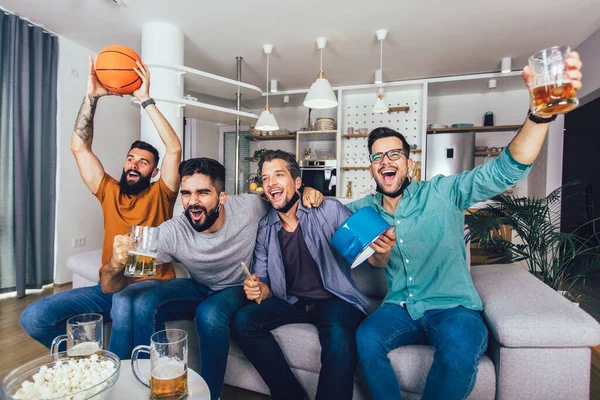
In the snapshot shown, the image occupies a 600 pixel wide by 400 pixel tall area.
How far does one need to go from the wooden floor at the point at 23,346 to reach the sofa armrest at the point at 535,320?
674 millimetres

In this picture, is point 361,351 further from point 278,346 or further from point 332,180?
point 332,180

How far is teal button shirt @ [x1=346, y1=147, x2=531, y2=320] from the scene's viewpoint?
54.7 inches

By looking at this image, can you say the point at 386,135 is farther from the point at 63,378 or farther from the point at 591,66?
the point at 591,66

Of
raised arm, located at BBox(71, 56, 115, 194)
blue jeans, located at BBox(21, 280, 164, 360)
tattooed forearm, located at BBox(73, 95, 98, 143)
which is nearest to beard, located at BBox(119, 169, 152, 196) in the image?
raised arm, located at BBox(71, 56, 115, 194)

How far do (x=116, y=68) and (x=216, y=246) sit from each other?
1028 millimetres

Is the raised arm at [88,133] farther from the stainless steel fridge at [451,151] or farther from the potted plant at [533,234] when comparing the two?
the stainless steel fridge at [451,151]

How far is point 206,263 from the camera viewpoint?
5.21ft

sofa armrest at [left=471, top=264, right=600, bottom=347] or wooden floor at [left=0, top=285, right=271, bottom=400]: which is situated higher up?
sofa armrest at [left=471, top=264, right=600, bottom=347]

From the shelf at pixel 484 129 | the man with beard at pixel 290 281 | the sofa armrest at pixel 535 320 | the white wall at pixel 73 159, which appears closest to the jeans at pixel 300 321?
the man with beard at pixel 290 281

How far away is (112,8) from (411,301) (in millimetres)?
3300

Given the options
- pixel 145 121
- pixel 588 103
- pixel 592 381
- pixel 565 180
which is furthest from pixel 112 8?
pixel 565 180

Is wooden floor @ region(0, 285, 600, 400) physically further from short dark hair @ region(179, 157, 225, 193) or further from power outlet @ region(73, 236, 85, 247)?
short dark hair @ region(179, 157, 225, 193)

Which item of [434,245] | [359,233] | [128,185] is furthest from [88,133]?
[434,245]

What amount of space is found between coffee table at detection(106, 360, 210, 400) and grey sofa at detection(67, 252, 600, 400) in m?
0.58
